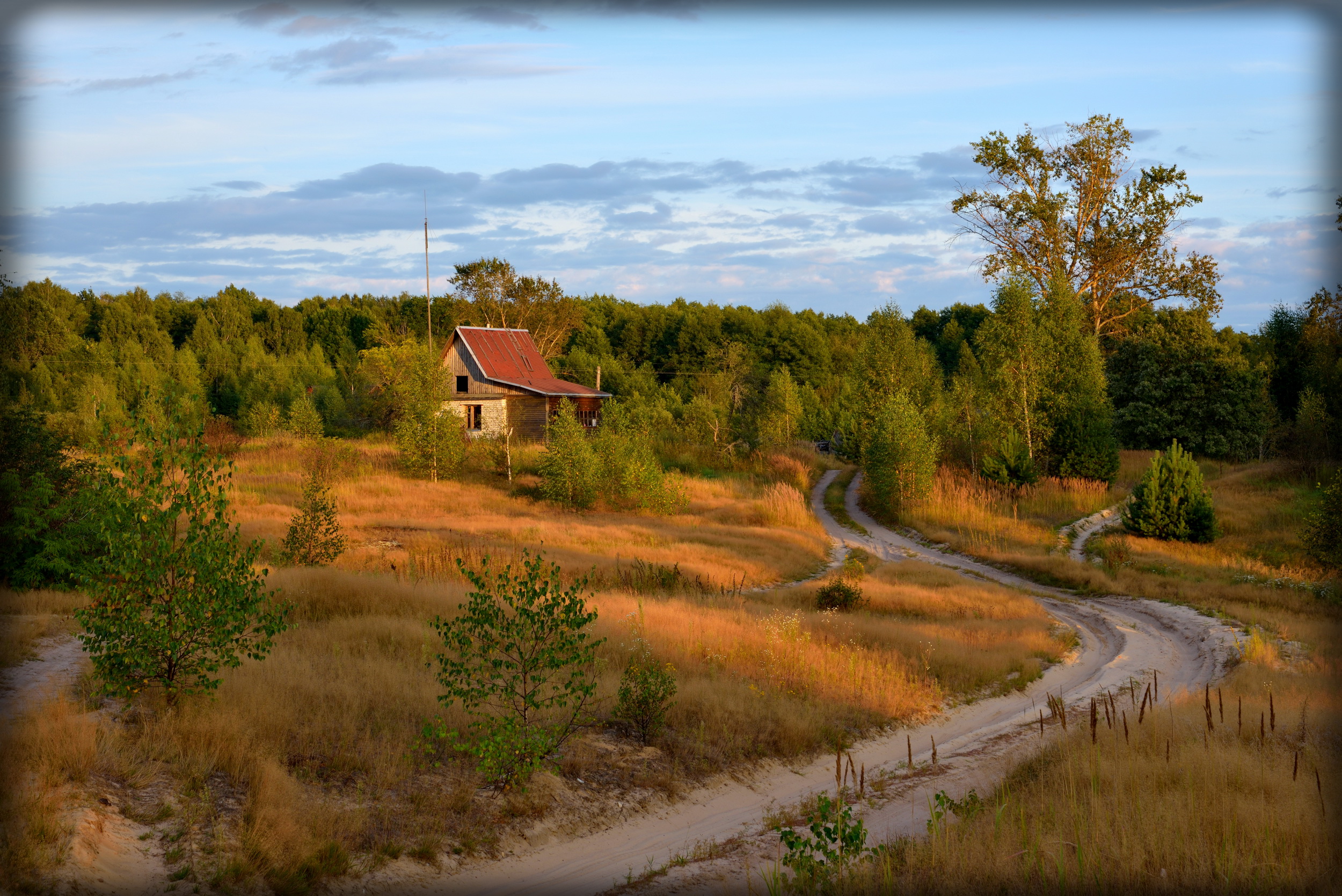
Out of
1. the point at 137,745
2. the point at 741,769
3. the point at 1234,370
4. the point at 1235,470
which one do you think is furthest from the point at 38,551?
the point at 1234,370

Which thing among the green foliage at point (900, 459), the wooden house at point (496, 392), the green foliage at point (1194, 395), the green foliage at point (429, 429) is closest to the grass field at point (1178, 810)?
the green foliage at point (900, 459)

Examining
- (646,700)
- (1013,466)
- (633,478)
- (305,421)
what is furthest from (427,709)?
(305,421)

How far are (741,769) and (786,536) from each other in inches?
801

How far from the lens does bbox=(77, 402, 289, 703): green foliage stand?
8.41 meters

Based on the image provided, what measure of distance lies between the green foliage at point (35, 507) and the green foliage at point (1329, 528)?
27646 mm

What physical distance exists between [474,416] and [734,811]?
1880 inches

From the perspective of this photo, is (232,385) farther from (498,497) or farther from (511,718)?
(511,718)

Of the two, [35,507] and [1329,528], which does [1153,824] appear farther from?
[1329,528]

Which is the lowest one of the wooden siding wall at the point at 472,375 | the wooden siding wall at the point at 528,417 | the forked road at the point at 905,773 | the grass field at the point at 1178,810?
the forked road at the point at 905,773

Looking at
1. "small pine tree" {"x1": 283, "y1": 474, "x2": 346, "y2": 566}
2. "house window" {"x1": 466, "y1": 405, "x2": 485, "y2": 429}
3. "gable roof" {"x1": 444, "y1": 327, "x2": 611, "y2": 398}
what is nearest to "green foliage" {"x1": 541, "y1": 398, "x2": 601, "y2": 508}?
"small pine tree" {"x1": 283, "y1": 474, "x2": 346, "y2": 566}

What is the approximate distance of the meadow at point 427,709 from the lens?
720 cm

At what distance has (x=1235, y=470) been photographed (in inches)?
1596

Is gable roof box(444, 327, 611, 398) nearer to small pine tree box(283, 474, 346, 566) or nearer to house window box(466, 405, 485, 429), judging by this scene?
house window box(466, 405, 485, 429)

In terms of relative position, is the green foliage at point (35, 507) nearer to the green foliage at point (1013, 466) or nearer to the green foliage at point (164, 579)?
the green foliage at point (164, 579)
